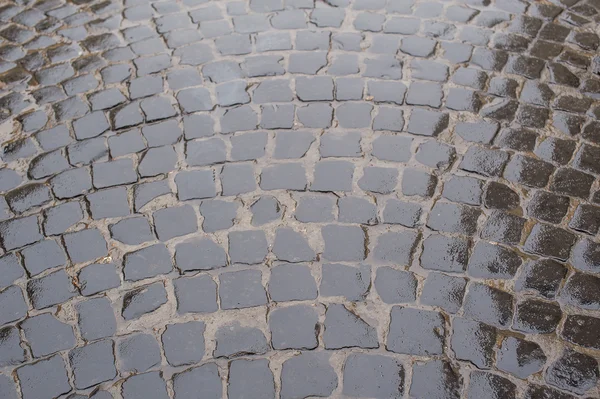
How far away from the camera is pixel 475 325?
357cm

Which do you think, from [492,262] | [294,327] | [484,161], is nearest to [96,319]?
[294,327]

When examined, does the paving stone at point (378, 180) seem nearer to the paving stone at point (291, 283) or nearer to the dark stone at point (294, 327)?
the paving stone at point (291, 283)

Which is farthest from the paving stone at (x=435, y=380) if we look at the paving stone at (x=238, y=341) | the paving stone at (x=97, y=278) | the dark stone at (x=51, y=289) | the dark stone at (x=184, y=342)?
the dark stone at (x=51, y=289)

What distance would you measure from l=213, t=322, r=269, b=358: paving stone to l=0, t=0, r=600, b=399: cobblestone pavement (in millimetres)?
16

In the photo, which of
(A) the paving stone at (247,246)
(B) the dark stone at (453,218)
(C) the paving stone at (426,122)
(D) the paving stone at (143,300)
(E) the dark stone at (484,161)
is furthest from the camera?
(C) the paving stone at (426,122)

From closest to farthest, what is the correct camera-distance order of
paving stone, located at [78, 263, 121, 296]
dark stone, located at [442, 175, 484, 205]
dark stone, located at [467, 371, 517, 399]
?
dark stone, located at [467, 371, 517, 399]
paving stone, located at [78, 263, 121, 296]
dark stone, located at [442, 175, 484, 205]

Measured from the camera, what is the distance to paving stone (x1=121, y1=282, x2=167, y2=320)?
12.0 ft

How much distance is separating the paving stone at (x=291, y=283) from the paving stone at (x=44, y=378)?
112 centimetres

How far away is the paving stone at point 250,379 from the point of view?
333 cm

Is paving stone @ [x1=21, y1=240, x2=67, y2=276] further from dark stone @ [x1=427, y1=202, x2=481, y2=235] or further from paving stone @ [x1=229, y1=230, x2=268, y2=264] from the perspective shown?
dark stone @ [x1=427, y1=202, x2=481, y2=235]

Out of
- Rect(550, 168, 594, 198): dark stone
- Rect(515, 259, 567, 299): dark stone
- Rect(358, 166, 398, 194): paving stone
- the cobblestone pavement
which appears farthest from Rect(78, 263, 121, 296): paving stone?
Rect(550, 168, 594, 198): dark stone

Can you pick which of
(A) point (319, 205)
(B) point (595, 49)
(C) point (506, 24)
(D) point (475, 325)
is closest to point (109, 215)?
(A) point (319, 205)

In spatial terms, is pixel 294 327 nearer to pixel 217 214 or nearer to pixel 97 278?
pixel 217 214

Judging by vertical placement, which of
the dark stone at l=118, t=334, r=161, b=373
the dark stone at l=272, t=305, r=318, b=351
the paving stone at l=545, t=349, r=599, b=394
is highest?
the dark stone at l=118, t=334, r=161, b=373
